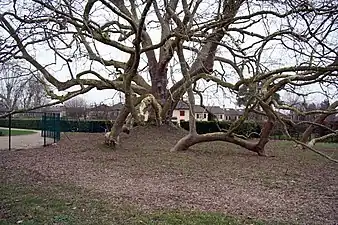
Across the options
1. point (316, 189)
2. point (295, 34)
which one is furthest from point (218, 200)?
point (295, 34)

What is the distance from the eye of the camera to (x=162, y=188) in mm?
7969

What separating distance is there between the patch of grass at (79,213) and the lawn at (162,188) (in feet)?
0.04

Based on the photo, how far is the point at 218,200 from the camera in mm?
7012

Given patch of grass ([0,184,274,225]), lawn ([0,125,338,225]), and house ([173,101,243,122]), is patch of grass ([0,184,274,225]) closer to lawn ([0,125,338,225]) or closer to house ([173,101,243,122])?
lawn ([0,125,338,225])

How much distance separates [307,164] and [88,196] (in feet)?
26.5

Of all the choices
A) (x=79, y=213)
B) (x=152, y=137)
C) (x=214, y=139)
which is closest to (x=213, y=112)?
(x=152, y=137)

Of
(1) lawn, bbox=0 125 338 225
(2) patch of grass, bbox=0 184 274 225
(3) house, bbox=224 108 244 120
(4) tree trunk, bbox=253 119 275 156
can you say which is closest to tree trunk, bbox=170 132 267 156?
(4) tree trunk, bbox=253 119 275 156

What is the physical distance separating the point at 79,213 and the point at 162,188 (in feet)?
7.95

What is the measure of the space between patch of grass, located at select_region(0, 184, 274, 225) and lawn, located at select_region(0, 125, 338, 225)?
0.01 meters

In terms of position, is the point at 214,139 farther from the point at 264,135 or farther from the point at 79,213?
the point at 79,213

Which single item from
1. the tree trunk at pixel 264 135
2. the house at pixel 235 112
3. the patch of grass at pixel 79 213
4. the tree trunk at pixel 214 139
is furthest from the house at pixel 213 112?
the patch of grass at pixel 79 213

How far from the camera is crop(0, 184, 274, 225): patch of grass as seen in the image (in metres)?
5.45

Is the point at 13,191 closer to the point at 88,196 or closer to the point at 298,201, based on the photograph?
the point at 88,196

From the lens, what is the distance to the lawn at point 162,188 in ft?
19.1
